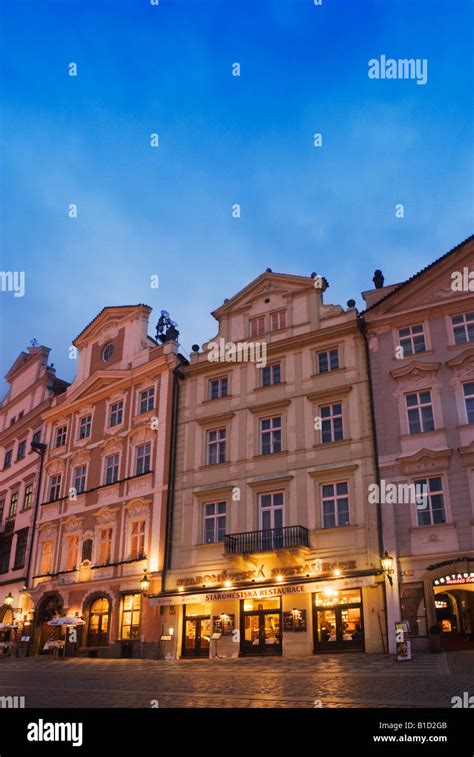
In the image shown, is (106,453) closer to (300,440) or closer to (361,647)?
(300,440)

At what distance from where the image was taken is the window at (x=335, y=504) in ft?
88.2

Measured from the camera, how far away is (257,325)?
1309 inches

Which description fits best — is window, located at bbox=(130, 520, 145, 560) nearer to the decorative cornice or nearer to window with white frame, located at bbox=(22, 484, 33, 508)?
the decorative cornice

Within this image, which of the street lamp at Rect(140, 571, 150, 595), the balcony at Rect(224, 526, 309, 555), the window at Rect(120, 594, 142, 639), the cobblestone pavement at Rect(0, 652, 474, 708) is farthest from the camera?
the window at Rect(120, 594, 142, 639)

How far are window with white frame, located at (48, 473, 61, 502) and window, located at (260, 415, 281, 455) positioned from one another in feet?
45.6

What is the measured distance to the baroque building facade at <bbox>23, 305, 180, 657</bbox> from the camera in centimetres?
3153

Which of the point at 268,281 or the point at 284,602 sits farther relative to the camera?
the point at 268,281

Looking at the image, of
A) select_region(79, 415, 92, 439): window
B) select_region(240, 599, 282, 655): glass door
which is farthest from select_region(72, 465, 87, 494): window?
select_region(240, 599, 282, 655): glass door

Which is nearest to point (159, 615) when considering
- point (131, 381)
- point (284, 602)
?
point (284, 602)

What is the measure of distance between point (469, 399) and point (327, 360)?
661 centimetres

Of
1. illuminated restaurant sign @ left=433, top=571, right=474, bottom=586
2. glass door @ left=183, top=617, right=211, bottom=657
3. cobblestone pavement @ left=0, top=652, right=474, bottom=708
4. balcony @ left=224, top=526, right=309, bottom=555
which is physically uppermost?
balcony @ left=224, top=526, right=309, bottom=555

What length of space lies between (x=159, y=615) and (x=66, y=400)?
15.3m

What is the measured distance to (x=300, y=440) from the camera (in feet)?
95.4

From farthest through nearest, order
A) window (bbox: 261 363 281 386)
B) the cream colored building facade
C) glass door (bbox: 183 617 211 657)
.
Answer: window (bbox: 261 363 281 386), glass door (bbox: 183 617 211 657), the cream colored building facade
